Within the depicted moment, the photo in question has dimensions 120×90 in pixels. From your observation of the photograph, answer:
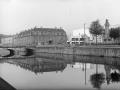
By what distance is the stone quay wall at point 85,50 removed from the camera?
188 feet

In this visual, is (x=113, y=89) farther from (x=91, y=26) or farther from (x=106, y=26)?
(x=106, y=26)

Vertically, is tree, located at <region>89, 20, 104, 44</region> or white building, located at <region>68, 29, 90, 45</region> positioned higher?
tree, located at <region>89, 20, 104, 44</region>

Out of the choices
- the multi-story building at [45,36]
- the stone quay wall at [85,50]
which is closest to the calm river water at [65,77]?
the stone quay wall at [85,50]

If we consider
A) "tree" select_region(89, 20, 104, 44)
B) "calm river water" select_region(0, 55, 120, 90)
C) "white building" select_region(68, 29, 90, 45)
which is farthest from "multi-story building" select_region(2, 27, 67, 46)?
"calm river water" select_region(0, 55, 120, 90)

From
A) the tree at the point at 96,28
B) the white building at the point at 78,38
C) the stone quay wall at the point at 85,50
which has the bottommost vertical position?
the stone quay wall at the point at 85,50

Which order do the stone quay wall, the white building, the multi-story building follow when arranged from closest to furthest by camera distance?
1. the stone quay wall
2. the white building
3. the multi-story building

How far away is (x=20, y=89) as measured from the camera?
71.4 ft

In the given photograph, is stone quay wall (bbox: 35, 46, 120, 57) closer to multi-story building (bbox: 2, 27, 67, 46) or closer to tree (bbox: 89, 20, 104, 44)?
tree (bbox: 89, 20, 104, 44)

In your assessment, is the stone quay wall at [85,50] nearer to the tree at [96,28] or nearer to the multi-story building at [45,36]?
the tree at [96,28]

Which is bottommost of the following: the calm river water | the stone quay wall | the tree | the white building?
the calm river water

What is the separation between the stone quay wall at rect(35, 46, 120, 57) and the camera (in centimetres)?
5726

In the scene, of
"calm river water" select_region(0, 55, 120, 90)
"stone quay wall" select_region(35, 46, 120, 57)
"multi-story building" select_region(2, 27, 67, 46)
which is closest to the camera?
"calm river water" select_region(0, 55, 120, 90)

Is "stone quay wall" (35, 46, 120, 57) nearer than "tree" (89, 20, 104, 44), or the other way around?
"stone quay wall" (35, 46, 120, 57)

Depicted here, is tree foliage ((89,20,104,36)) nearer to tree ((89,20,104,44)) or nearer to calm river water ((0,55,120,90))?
tree ((89,20,104,44))
